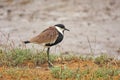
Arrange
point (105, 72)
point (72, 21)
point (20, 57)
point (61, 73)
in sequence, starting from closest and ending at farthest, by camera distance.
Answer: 1. point (61, 73)
2. point (105, 72)
3. point (20, 57)
4. point (72, 21)

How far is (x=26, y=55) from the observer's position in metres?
9.57

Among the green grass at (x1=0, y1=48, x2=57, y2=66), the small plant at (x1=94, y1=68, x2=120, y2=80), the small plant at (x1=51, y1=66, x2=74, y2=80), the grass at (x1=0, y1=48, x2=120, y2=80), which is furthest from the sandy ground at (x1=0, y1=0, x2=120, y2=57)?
the small plant at (x1=51, y1=66, x2=74, y2=80)

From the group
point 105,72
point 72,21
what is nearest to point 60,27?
point 105,72

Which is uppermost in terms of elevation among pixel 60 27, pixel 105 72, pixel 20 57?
pixel 60 27

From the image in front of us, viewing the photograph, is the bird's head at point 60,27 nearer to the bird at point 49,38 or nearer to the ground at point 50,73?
the bird at point 49,38

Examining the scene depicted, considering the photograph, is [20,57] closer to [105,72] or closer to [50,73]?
[50,73]

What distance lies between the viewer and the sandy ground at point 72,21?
Answer: 45.2 feet

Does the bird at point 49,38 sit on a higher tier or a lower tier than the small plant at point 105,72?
higher

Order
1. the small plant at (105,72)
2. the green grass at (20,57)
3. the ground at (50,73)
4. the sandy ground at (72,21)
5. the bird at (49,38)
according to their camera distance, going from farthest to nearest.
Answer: the sandy ground at (72,21)
the green grass at (20,57)
the bird at (49,38)
the small plant at (105,72)
the ground at (50,73)

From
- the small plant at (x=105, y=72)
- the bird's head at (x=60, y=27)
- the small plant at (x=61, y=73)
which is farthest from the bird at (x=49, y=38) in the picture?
the small plant at (x=105, y=72)

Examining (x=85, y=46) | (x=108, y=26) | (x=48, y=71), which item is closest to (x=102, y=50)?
(x=85, y=46)

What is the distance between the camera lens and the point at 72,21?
15.9 m

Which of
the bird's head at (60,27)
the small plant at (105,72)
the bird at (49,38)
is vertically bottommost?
the small plant at (105,72)

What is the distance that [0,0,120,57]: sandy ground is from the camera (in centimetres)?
1378
